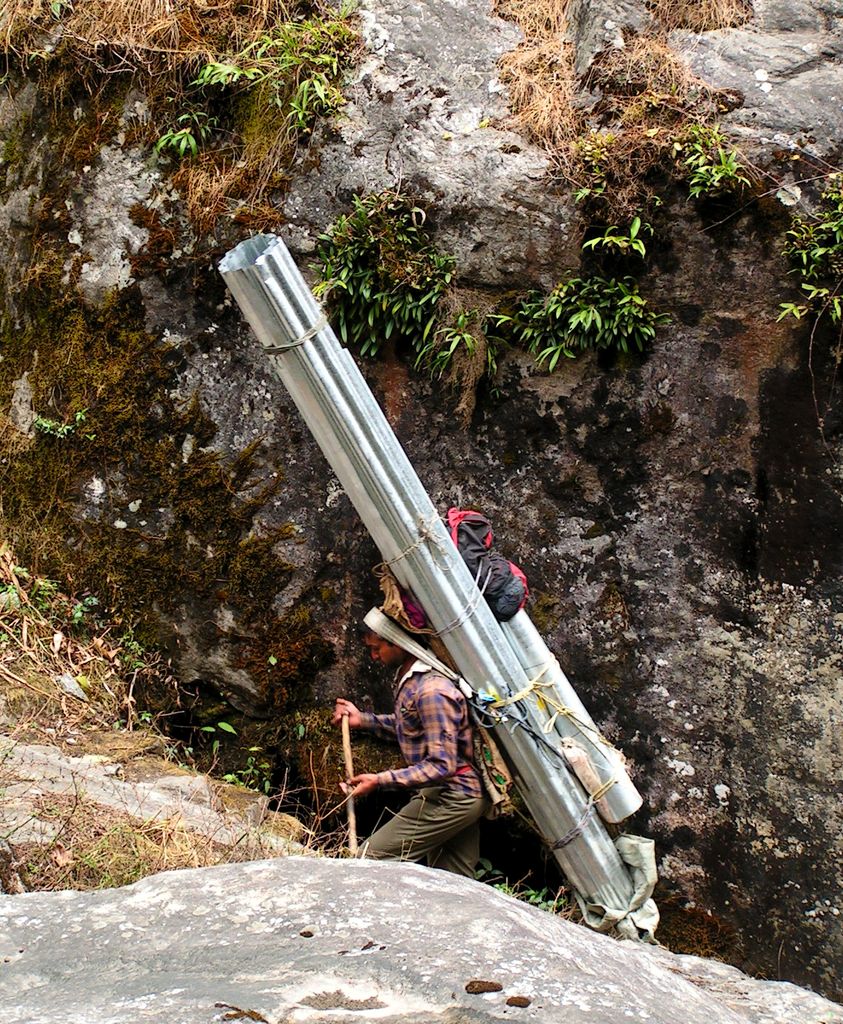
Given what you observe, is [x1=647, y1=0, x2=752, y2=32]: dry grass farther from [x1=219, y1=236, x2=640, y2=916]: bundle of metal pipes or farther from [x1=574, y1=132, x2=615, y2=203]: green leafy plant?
[x1=219, y1=236, x2=640, y2=916]: bundle of metal pipes

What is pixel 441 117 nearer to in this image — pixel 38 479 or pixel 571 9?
pixel 571 9

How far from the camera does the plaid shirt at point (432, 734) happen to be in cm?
530

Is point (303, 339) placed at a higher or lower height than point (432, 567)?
higher

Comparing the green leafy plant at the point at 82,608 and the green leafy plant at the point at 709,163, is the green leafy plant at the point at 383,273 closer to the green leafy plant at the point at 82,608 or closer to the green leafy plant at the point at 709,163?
the green leafy plant at the point at 709,163

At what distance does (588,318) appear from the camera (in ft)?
19.4

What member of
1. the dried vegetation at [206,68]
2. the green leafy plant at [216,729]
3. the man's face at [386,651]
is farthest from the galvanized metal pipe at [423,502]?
the green leafy plant at [216,729]

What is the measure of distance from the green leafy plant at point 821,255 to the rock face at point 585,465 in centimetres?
11

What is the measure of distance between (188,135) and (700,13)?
11.3 feet

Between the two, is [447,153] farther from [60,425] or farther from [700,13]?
[60,425]

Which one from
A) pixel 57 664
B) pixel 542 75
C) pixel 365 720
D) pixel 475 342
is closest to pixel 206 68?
pixel 542 75

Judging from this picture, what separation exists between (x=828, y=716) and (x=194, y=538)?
13.3ft

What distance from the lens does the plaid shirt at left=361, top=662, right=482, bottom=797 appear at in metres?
5.30

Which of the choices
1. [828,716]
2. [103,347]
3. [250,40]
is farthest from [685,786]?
[250,40]

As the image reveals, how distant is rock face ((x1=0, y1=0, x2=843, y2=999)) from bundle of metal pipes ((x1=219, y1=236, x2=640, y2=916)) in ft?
2.21
